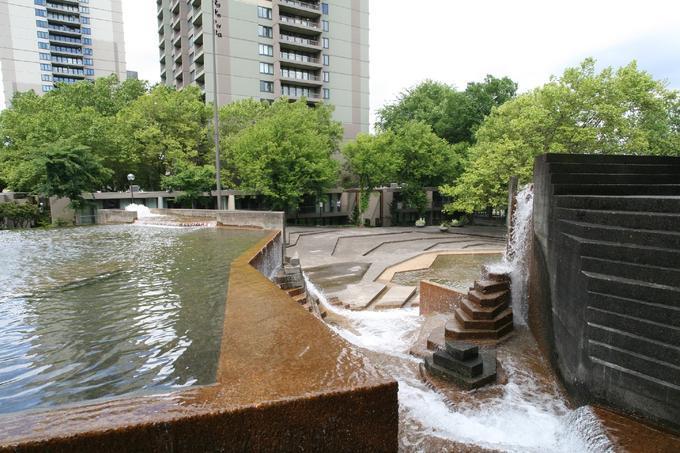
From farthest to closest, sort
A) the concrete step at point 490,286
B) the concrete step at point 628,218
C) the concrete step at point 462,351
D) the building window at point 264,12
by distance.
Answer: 1. the building window at point 264,12
2. the concrete step at point 490,286
3. the concrete step at point 462,351
4. the concrete step at point 628,218

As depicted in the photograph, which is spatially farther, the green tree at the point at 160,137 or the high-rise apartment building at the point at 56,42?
the high-rise apartment building at the point at 56,42

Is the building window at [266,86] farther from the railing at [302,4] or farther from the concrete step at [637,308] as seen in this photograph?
the concrete step at [637,308]

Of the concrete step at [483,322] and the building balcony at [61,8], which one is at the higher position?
the building balcony at [61,8]

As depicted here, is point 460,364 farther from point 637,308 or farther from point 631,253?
point 631,253

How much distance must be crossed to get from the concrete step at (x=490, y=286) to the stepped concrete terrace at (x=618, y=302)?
1.72 metres

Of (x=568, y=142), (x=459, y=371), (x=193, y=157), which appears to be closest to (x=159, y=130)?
(x=193, y=157)

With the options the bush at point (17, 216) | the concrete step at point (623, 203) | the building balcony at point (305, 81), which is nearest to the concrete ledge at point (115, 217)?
the bush at point (17, 216)

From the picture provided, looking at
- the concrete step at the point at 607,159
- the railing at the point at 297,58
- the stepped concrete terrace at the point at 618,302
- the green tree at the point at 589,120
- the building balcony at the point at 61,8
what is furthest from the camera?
the building balcony at the point at 61,8

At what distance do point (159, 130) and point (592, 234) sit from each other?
3206 centimetres

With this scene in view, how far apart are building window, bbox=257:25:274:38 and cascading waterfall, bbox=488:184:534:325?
41.9 meters

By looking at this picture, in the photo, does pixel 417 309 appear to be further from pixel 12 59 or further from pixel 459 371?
pixel 12 59

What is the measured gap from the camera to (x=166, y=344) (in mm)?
3963

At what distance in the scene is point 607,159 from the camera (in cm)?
791

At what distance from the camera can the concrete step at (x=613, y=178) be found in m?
7.13
